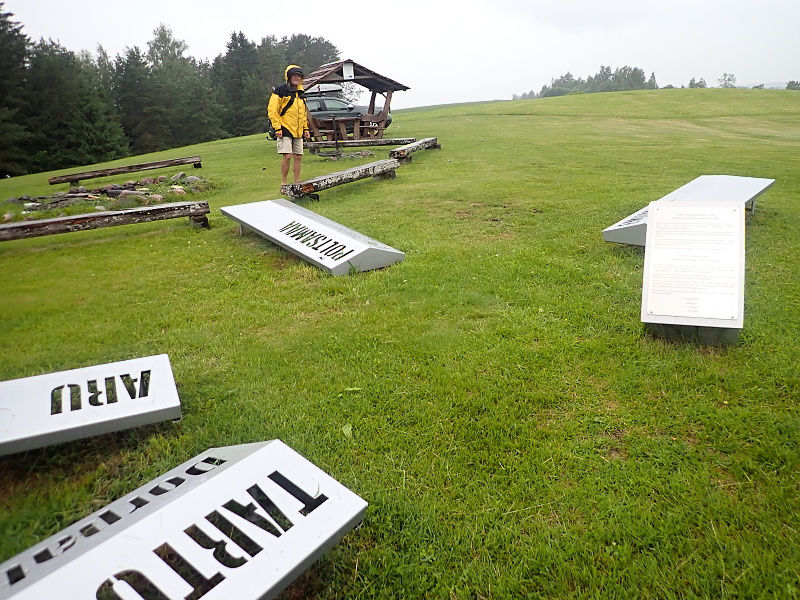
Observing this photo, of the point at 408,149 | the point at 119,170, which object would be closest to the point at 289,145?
the point at 408,149

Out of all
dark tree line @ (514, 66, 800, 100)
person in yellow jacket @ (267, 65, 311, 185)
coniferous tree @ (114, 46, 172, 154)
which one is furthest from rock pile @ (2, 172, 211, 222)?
dark tree line @ (514, 66, 800, 100)

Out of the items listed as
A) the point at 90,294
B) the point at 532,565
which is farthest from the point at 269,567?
the point at 90,294

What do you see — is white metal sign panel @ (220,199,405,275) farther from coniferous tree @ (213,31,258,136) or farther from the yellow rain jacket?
coniferous tree @ (213,31,258,136)

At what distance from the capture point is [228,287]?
434 centimetres

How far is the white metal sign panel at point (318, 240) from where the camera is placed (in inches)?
175

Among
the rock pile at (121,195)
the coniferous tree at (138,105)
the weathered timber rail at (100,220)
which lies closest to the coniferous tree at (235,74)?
the coniferous tree at (138,105)

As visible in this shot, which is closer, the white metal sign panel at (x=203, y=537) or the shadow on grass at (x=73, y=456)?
the white metal sign panel at (x=203, y=537)

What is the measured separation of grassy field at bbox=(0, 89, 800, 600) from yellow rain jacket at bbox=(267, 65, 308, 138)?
2638mm

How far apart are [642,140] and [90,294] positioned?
16.5m

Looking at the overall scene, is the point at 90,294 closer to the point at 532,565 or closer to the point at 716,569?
the point at 532,565

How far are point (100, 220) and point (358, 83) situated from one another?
1172cm

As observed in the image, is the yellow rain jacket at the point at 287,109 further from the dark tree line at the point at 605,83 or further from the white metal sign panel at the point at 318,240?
the dark tree line at the point at 605,83

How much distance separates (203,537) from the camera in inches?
66.2

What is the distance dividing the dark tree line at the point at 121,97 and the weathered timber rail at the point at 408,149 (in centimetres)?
678
